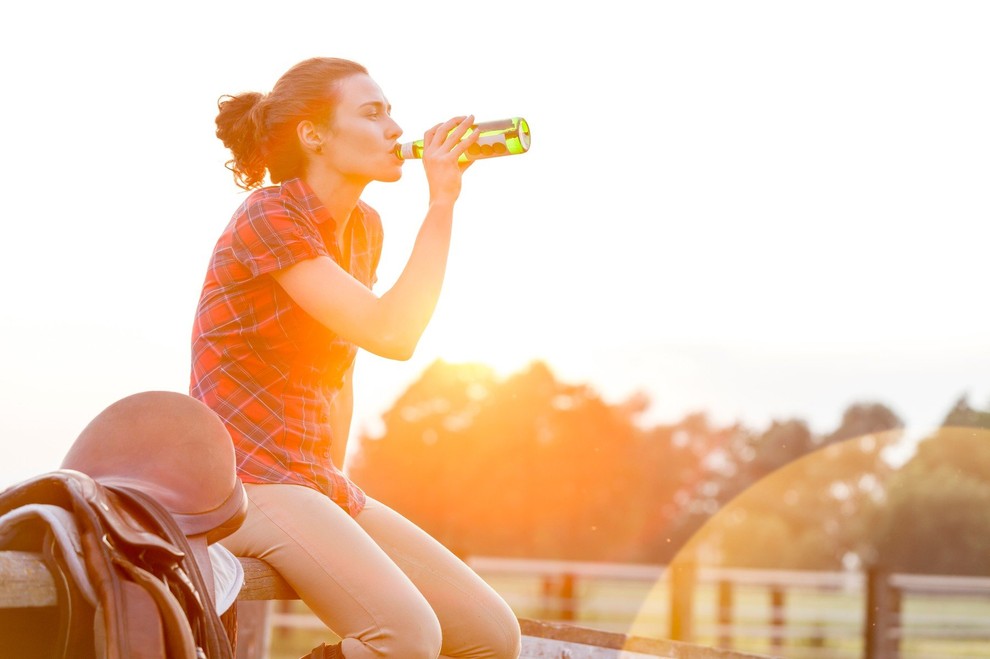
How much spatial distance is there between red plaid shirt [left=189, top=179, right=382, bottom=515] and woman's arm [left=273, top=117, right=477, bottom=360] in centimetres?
5

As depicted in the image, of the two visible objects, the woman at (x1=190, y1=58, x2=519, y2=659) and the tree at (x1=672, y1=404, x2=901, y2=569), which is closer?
the woman at (x1=190, y1=58, x2=519, y2=659)

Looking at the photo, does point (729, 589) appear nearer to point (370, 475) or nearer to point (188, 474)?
point (188, 474)

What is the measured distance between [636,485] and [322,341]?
35494mm

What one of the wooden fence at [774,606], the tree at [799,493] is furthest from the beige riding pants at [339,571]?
the tree at [799,493]

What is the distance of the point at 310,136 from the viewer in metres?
2.48

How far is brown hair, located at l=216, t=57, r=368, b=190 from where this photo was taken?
8.17ft

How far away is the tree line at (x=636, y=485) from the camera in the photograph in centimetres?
3466

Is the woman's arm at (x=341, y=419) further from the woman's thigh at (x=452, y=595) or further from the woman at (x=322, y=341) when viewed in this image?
the woman's thigh at (x=452, y=595)

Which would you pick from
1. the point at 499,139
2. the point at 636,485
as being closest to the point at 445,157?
the point at 499,139

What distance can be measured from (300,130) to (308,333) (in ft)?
1.53

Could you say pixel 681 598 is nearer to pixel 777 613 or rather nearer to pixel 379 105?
pixel 777 613

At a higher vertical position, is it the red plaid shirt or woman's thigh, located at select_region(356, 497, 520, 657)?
the red plaid shirt

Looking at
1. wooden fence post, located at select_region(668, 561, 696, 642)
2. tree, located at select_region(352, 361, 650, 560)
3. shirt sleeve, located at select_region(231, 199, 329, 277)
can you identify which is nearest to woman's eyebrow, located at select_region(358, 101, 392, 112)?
shirt sleeve, located at select_region(231, 199, 329, 277)

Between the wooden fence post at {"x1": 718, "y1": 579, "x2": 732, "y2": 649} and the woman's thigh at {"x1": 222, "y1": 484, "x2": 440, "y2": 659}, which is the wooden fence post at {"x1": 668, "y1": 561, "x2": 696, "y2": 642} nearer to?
the wooden fence post at {"x1": 718, "y1": 579, "x2": 732, "y2": 649}
